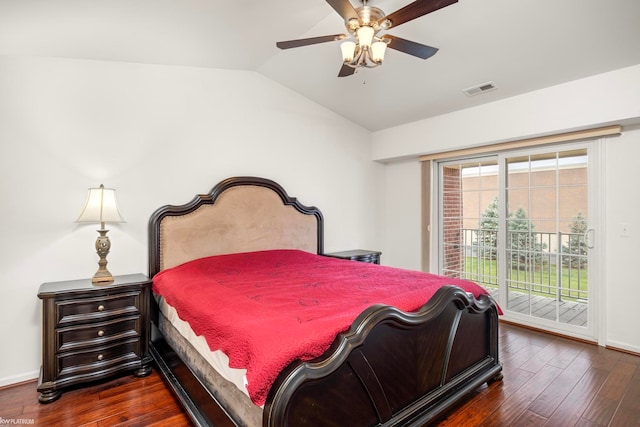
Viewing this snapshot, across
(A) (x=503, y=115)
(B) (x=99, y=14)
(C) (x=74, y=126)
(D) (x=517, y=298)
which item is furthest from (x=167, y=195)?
(D) (x=517, y=298)

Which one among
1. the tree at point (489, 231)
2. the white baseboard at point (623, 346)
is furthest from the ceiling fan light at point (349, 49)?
the white baseboard at point (623, 346)

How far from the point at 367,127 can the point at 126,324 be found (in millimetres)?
3838

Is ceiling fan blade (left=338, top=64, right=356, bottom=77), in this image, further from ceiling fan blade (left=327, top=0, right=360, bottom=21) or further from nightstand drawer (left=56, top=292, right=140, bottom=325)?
nightstand drawer (left=56, top=292, right=140, bottom=325)

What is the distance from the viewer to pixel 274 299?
2049 mm

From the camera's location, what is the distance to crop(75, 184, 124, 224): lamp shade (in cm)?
266

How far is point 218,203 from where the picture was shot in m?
3.48

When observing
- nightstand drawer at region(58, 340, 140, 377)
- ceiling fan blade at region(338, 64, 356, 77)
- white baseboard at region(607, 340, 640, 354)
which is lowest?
white baseboard at region(607, 340, 640, 354)

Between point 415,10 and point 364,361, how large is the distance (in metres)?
1.95

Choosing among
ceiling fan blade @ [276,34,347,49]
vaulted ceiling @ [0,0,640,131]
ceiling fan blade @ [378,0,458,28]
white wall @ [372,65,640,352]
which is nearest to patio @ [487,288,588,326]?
white wall @ [372,65,640,352]

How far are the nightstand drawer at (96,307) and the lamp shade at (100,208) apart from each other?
62 cm

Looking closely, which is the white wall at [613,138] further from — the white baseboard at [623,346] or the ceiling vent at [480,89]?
→ the ceiling vent at [480,89]

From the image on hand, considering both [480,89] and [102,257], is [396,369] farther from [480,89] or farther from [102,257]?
[480,89]

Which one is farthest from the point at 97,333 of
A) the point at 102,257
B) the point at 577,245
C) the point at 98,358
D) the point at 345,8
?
the point at 577,245

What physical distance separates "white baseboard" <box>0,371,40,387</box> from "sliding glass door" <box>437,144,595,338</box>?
457cm
